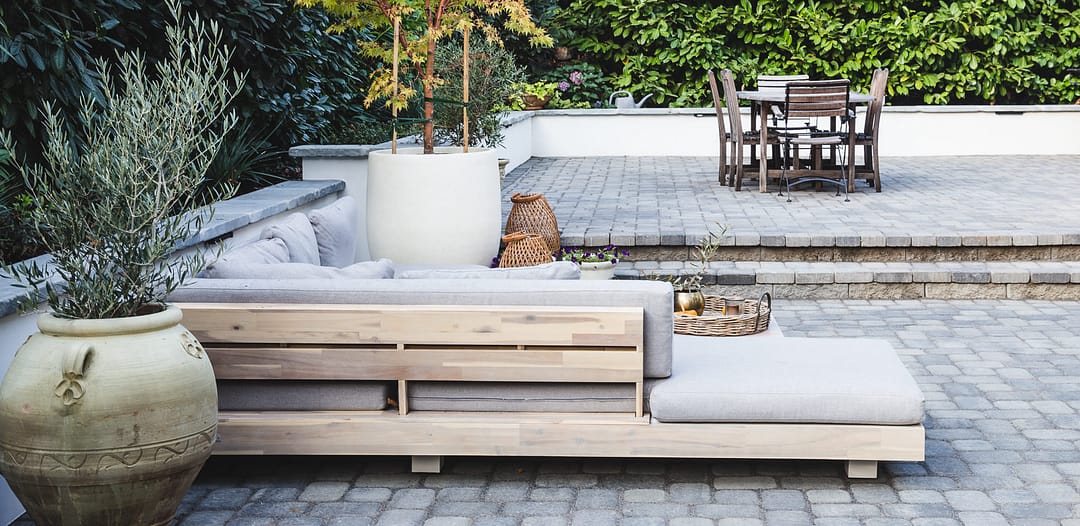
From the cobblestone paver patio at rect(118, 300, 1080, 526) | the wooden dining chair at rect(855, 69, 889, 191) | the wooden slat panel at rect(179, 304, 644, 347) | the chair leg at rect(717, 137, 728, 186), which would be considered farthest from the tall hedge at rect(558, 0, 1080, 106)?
the wooden slat panel at rect(179, 304, 644, 347)

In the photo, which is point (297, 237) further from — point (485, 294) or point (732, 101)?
point (732, 101)

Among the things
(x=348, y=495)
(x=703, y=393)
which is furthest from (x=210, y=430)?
(x=703, y=393)

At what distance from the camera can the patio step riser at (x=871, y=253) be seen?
6797 millimetres

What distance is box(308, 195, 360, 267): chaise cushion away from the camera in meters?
4.84

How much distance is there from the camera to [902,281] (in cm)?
648

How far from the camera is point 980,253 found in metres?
6.82

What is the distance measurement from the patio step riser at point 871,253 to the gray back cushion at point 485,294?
11.5 ft

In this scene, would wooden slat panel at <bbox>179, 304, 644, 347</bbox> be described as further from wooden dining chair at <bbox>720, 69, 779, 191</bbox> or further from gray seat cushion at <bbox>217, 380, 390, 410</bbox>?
wooden dining chair at <bbox>720, 69, 779, 191</bbox>

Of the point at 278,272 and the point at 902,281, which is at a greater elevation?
the point at 278,272

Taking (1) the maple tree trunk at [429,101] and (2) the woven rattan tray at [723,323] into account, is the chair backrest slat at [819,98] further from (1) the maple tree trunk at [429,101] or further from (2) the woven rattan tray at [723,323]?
(2) the woven rattan tray at [723,323]

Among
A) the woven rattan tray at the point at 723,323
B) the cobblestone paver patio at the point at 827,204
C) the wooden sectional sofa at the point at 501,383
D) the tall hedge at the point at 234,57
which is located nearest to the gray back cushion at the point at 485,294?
the wooden sectional sofa at the point at 501,383

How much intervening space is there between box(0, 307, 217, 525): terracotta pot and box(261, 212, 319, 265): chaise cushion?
4.51ft

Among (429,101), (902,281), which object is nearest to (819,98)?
(902,281)

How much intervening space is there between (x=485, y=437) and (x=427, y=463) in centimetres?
23
